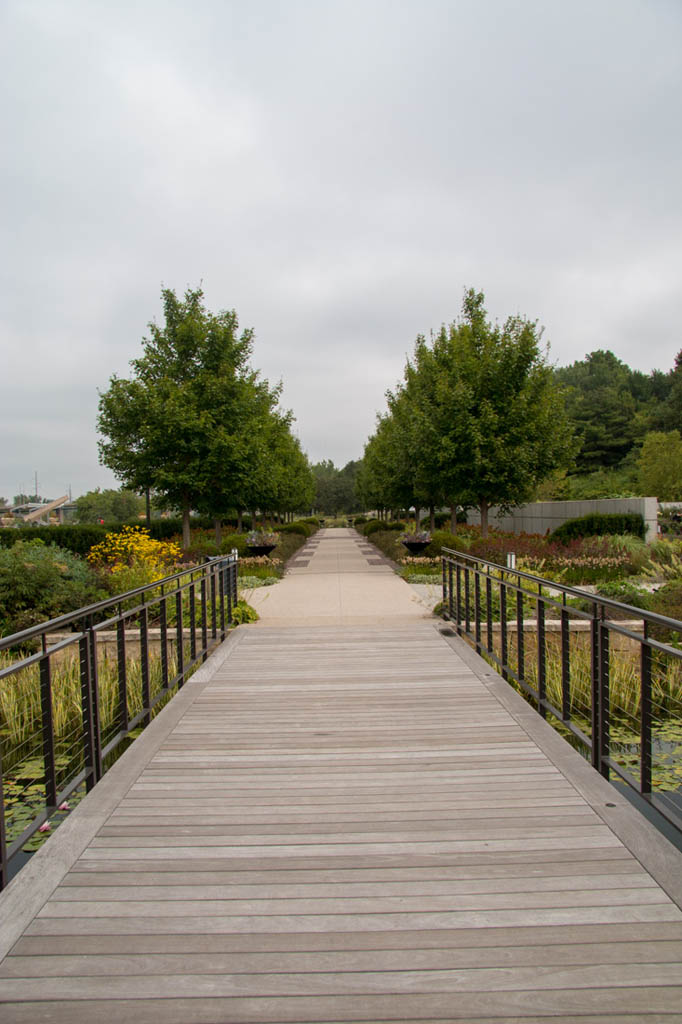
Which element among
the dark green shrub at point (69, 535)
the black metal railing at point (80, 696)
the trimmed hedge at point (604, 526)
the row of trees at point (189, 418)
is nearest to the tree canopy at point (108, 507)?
the dark green shrub at point (69, 535)

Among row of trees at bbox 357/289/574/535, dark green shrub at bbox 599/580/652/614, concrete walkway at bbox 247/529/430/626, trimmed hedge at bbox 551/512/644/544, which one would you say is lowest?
concrete walkway at bbox 247/529/430/626

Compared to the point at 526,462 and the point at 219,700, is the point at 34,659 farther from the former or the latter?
the point at 526,462

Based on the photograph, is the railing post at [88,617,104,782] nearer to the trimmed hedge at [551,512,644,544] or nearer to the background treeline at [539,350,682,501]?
the trimmed hedge at [551,512,644,544]

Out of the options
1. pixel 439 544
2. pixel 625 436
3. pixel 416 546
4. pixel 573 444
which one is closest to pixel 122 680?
pixel 439 544

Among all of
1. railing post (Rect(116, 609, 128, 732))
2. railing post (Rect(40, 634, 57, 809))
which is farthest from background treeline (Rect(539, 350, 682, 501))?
railing post (Rect(40, 634, 57, 809))

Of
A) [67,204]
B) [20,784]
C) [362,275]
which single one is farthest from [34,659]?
[362,275]

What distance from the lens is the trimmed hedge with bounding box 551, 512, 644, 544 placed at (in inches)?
690

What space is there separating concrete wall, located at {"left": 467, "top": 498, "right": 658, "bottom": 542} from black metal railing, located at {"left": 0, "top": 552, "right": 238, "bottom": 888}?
42.5ft

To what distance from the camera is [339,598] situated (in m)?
11.8

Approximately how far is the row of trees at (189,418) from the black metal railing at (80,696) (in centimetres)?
816

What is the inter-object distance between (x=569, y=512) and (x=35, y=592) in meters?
16.9

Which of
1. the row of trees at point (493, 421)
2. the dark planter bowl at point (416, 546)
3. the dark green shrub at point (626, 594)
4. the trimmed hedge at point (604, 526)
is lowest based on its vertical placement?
the dark green shrub at point (626, 594)

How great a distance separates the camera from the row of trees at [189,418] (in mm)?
17312

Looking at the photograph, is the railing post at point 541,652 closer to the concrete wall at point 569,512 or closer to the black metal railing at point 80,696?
the black metal railing at point 80,696
